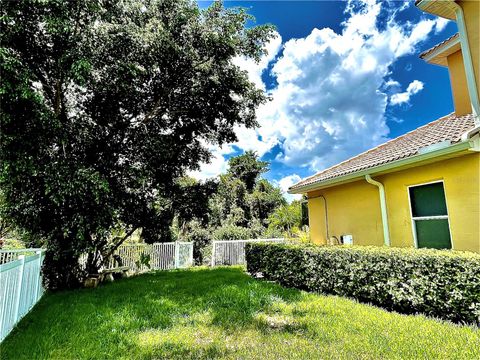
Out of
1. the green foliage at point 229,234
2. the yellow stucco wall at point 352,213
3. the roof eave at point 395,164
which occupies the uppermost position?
the roof eave at point 395,164

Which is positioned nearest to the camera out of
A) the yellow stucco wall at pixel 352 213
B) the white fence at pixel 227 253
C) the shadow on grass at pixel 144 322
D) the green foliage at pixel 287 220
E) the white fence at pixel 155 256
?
the shadow on grass at pixel 144 322

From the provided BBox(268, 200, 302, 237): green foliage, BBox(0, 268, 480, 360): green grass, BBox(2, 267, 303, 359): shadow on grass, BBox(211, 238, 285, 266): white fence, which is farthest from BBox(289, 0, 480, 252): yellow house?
BBox(268, 200, 302, 237): green foliage

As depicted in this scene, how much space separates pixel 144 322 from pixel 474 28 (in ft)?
28.9

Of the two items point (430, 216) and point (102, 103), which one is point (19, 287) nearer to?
point (102, 103)

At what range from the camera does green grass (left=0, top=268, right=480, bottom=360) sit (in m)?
3.54

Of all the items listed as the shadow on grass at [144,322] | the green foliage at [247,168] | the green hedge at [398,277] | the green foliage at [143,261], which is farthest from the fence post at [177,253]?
the green foliage at [247,168]

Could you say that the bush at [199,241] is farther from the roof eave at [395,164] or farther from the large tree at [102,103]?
the roof eave at [395,164]

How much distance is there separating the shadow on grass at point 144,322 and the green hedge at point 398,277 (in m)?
0.81

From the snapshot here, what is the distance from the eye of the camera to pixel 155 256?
46.0 feet

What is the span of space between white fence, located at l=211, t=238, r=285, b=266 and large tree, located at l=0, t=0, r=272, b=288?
4.22 m

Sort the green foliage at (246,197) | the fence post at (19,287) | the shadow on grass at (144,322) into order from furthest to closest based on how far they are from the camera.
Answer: the green foliage at (246,197), the fence post at (19,287), the shadow on grass at (144,322)

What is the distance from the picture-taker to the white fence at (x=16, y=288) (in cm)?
424

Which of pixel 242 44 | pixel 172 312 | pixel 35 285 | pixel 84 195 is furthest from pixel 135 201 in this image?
pixel 242 44

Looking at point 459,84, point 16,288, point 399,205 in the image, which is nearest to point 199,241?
point 16,288
